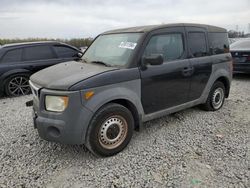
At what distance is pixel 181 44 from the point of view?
427 centimetres

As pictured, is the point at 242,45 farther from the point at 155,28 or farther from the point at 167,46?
the point at 155,28

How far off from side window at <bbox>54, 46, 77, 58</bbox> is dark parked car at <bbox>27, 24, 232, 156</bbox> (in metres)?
3.26

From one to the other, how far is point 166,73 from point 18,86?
16.3 feet

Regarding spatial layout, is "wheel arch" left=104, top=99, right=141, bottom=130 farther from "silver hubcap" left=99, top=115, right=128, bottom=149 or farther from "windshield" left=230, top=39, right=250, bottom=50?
"windshield" left=230, top=39, right=250, bottom=50

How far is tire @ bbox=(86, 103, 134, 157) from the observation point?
3.21 meters

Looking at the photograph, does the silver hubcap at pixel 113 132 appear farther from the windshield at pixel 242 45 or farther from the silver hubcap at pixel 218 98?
the windshield at pixel 242 45

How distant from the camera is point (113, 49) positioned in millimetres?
3982

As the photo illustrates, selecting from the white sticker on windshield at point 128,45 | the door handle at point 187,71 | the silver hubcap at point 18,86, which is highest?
the white sticker on windshield at point 128,45

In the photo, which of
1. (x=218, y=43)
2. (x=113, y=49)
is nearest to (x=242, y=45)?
(x=218, y=43)

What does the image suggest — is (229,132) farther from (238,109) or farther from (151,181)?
(151,181)

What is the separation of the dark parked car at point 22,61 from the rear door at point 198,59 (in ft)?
12.8

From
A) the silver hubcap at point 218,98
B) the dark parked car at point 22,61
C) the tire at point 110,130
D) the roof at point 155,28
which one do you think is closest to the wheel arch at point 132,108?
the tire at point 110,130

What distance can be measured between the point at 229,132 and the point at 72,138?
9.01ft

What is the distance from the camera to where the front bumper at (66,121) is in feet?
9.74
